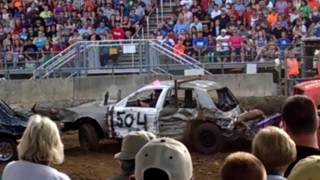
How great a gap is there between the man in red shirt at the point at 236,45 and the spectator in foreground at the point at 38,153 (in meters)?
18.8

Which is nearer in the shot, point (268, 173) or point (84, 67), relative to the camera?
point (268, 173)

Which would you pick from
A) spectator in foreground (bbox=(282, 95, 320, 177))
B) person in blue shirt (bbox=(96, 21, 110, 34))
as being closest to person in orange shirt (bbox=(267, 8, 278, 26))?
person in blue shirt (bbox=(96, 21, 110, 34))

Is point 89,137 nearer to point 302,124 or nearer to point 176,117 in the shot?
Answer: point 176,117

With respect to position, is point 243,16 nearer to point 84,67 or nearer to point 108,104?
point 84,67

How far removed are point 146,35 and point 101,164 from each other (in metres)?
14.1

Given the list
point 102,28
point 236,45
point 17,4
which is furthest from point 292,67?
point 17,4

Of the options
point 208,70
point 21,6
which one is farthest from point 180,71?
point 21,6

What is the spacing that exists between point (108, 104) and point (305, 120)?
11773 millimetres

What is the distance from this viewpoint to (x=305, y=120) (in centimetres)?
549

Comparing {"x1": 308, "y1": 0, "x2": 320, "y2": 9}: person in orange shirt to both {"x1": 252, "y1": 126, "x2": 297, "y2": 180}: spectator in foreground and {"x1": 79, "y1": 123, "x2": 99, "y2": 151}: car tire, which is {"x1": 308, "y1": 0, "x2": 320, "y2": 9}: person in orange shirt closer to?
{"x1": 79, "y1": 123, "x2": 99, "y2": 151}: car tire

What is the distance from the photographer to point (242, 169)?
429 cm

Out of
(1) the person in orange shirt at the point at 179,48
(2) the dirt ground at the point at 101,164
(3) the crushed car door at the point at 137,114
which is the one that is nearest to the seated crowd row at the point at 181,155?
(2) the dirt ground at the point at 101,164

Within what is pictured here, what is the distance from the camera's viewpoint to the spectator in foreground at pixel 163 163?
14.4ft

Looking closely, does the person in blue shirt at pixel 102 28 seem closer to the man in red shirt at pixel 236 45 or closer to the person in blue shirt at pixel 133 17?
the person in blue shirt at pixel 133 17
